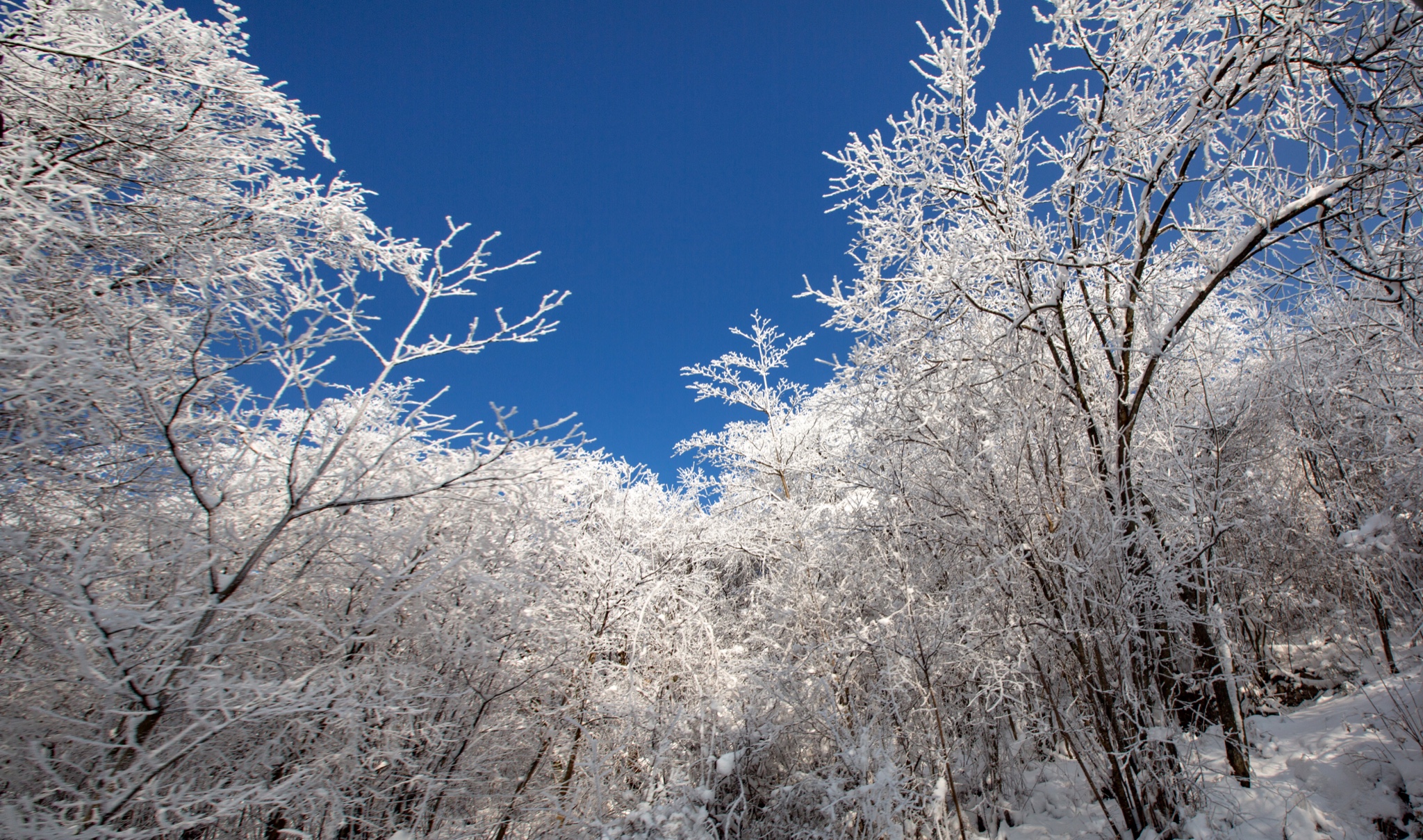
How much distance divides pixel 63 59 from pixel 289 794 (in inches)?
207

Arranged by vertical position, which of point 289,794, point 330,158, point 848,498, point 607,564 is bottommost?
point 289,794

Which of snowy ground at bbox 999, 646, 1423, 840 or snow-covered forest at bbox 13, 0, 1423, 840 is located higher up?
snow-covered forest at bbox 13, 0, 1423, 840

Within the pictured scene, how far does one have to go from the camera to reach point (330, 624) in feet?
13.9

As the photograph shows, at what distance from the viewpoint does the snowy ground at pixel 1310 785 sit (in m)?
3.57

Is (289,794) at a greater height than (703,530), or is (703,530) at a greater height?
(703,530)

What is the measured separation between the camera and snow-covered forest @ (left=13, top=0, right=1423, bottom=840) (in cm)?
276

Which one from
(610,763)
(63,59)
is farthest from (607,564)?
(63,59)

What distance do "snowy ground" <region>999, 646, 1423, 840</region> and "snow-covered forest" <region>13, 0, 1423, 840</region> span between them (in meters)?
0.04

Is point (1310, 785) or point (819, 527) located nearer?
point (1310, 785)

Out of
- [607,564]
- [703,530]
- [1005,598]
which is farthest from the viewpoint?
[703,530]

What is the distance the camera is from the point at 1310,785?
4086mm

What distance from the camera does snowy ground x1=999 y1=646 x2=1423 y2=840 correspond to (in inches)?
140

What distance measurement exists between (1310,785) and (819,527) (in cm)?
449

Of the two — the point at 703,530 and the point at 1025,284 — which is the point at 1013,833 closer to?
the point at 1025,284
